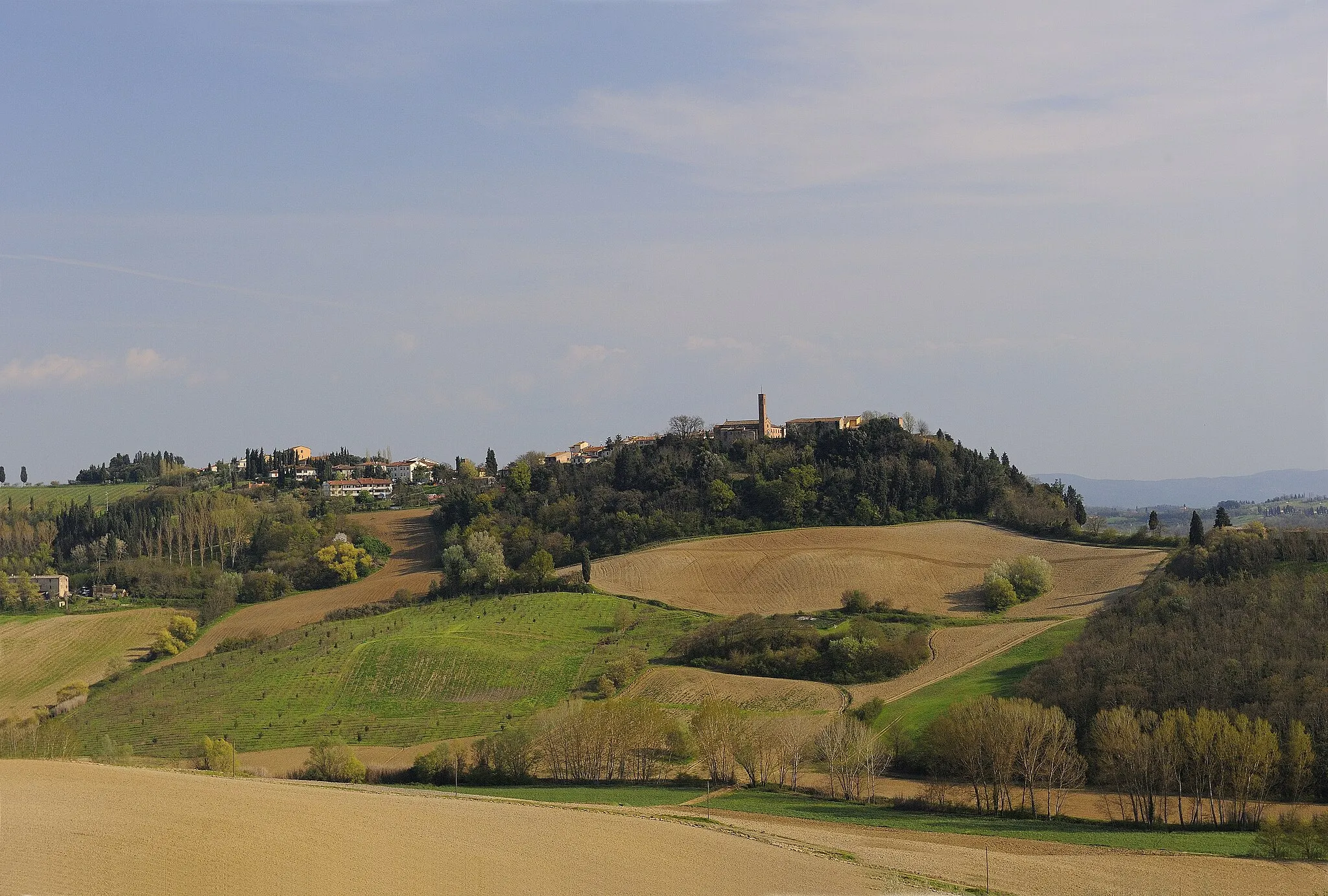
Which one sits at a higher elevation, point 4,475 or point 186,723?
point 4,475

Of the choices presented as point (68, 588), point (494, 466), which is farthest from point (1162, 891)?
point (494, 466)

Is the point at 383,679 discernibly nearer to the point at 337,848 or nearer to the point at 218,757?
the point at 218,757

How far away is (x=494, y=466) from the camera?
148 m

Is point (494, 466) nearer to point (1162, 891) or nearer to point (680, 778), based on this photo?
point (680, 778)

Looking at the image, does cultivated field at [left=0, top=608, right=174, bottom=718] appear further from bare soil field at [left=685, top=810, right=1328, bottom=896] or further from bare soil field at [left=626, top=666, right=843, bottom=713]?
bare soil field at [left=685, top=810, right=1328, bottom=896]

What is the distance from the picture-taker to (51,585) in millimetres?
108625

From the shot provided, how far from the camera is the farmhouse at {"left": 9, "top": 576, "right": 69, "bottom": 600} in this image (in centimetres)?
10756

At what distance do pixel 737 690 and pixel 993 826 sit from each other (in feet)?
83.6

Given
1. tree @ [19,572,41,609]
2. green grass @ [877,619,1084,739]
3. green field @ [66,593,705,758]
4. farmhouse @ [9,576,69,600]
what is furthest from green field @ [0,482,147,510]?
green grass @ [877,619,1084,739]

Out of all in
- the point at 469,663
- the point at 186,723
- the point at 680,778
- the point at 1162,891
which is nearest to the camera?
the point at 1162,891

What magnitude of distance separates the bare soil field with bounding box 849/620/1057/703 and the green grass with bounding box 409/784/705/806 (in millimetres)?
16890

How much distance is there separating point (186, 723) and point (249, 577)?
143ft

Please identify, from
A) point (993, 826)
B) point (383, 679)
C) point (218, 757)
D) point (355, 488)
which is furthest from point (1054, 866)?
point (355, 488)

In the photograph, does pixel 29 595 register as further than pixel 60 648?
Yes
